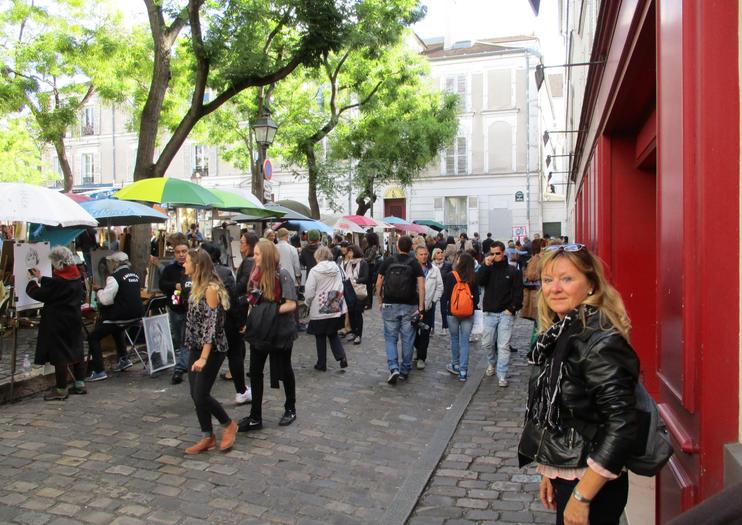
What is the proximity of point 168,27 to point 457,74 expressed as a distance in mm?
29252

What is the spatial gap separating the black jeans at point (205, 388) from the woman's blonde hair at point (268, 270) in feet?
2.58

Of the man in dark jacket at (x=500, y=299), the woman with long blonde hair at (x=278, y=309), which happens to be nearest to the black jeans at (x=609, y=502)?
the woman with long blonde hair at (x=278, y=309)

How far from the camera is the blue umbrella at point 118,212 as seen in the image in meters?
9.94

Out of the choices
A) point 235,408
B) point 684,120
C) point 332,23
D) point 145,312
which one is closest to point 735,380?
point 684,120

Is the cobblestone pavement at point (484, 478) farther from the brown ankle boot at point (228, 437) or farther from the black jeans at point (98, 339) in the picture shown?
the black jeans at point (98, 339)

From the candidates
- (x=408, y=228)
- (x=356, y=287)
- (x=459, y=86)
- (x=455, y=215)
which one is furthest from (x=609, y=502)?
(x=459, y=86)

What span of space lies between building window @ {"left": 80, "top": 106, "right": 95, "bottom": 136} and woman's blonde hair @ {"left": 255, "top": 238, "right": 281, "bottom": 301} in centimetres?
4246

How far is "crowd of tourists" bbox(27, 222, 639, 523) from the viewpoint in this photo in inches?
85.7

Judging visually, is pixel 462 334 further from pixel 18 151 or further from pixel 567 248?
pixel 18 151

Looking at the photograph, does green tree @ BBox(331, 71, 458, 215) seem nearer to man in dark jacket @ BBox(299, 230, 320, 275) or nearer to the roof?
the roof

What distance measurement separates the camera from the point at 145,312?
8594 millimetres

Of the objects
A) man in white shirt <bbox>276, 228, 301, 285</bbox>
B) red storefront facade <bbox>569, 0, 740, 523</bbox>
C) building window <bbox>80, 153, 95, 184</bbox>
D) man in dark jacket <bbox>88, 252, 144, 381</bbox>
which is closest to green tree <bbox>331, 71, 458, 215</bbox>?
man in white shirt <bbox>276, 228, 301, 285</bbox>

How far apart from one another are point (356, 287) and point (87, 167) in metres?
39.6

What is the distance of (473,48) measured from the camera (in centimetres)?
3859
